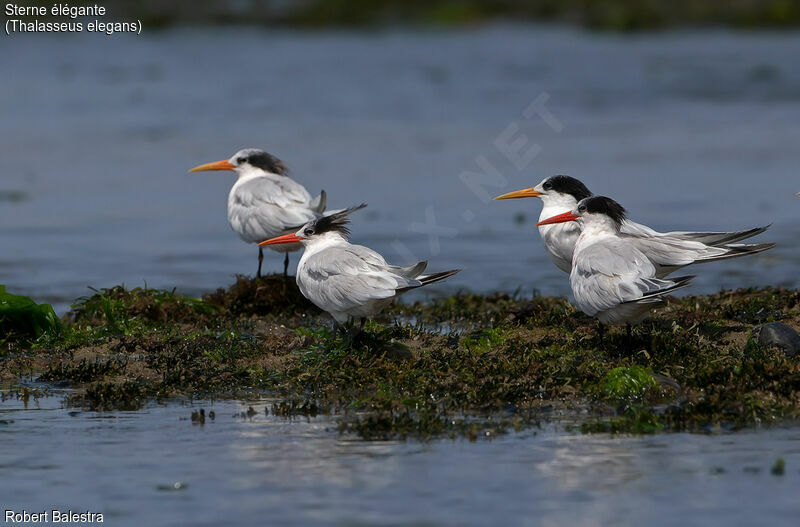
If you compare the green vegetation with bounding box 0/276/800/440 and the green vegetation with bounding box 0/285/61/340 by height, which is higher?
the green vegetation with bounding box 0/285/61/340

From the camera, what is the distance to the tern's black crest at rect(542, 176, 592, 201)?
31.5 feet

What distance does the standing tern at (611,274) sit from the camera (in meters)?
7.38

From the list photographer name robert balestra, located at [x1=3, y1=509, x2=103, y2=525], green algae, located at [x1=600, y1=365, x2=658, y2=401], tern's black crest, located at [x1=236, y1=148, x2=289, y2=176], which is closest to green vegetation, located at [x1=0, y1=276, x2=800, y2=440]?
green algae, located at [x1=600, y1=365, x2=658, y2=401]

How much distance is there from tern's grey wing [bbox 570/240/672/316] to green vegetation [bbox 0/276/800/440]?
40 cm

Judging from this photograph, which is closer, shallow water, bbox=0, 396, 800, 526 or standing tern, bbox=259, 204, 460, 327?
shallow water, bbox=0, 396, 800, 526

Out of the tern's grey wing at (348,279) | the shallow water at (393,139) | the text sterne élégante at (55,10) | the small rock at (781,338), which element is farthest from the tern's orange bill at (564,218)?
the text sterne élégante at (55,10)

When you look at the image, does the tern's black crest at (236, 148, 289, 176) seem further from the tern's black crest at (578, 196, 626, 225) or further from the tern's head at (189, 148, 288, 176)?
the tern's black crest at (578, 196, 626, 225)

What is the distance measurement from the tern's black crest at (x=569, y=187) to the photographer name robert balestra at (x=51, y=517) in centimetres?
513

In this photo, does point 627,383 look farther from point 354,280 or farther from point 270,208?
point 270,208

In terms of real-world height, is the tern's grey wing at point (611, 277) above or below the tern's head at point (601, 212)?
below

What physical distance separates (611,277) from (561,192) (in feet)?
7.25

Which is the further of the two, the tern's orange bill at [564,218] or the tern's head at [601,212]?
the tern's orange bill at [564,218]

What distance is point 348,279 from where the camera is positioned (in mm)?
8031

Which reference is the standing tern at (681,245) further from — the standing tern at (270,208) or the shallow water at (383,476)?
the standing tern at (270,208)
